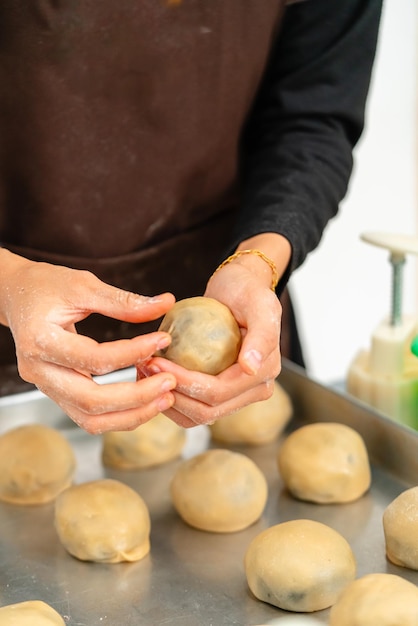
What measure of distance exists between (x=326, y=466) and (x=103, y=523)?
0.29 metres

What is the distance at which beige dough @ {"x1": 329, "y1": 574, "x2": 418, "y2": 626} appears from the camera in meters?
0.77

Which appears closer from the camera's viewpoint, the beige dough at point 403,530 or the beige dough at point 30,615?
the beige dough at point 30,615

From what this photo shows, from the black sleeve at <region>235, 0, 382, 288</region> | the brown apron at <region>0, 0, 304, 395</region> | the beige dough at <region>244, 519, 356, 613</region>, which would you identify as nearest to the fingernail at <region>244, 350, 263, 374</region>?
the beige dough at <region>244, 519, 356, 613</region>

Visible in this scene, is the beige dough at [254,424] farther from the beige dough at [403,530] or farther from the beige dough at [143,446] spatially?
the beige dough at [403,530]

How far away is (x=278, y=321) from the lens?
872mm

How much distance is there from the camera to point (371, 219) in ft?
8.04

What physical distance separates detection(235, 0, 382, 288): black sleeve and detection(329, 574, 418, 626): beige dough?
1.57 feet

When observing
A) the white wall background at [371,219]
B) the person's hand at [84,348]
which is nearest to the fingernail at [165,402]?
the person's hand at [84,348]

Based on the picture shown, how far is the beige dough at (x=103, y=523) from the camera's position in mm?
959

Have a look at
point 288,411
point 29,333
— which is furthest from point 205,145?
point 29,333

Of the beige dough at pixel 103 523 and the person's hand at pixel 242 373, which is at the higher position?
Result: the person's hand at pixel 242 373

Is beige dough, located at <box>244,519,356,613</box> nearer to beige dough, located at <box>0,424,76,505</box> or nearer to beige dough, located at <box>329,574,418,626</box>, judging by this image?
beige dough, located at <box>329,574,418,626</box>

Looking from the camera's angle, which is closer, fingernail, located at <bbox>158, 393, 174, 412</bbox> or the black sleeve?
fingernail, located at <bbox>158, 393, 174, 412</bbox>

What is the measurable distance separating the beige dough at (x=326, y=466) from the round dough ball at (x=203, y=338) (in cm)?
24
